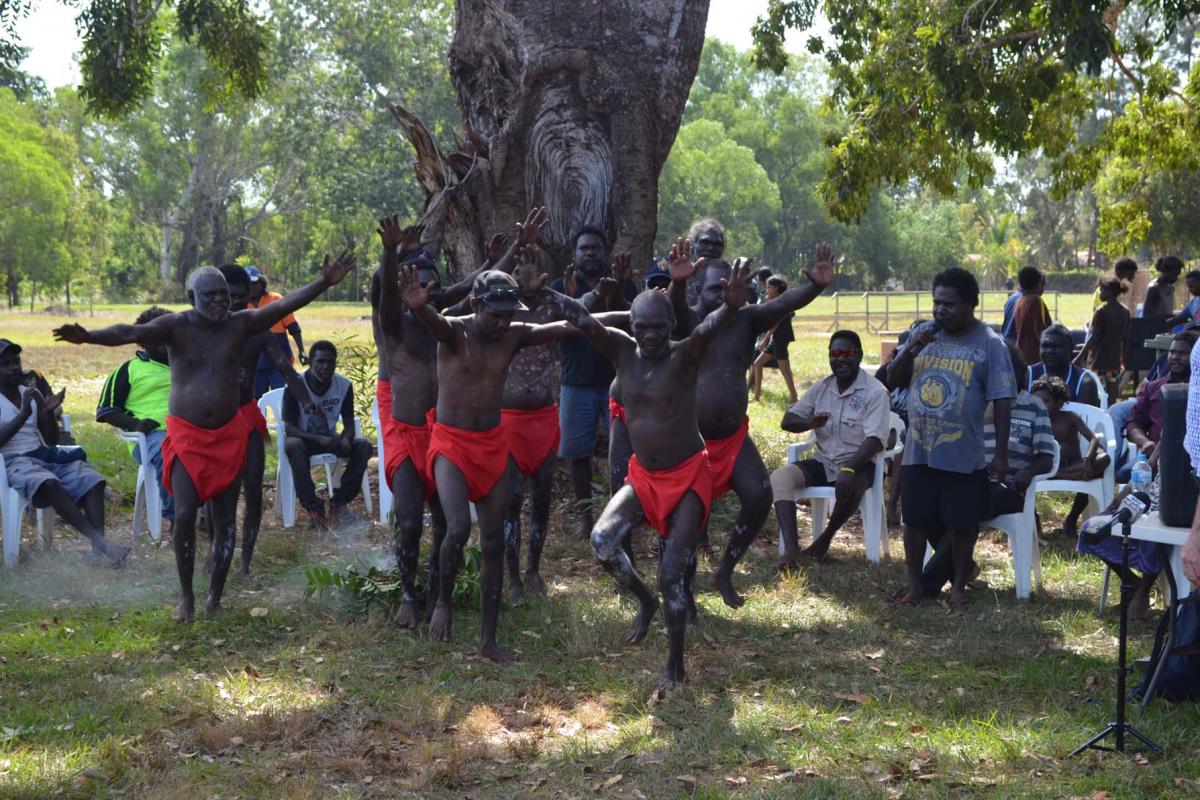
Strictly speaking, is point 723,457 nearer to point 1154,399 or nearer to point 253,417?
point 253,417

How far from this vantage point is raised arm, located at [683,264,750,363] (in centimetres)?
584

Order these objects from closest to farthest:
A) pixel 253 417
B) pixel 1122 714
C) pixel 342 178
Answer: pixel 1122 714
pixel 253 417
pixel 342 178

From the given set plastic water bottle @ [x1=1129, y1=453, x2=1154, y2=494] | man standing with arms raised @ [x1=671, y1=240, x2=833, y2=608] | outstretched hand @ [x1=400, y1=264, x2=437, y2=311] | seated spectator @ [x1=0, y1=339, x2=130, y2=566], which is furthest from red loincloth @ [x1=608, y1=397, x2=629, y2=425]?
seated spectator @ [x1=0, y1=339, x2=130, y2=566]

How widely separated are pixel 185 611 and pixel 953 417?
445 centimetres

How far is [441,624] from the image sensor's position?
681cm

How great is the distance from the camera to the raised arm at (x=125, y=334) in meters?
6.49

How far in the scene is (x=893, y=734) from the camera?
17.9 feet

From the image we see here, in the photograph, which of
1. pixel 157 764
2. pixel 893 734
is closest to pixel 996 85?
pixel 893 734

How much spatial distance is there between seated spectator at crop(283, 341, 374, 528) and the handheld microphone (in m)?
5.94

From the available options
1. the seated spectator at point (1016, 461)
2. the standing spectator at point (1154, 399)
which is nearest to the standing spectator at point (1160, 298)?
the standing spectator at point (1154, 399)

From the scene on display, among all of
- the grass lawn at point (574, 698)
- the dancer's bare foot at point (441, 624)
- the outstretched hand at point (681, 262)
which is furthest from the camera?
the dancer's bare foot at point (441, 624)

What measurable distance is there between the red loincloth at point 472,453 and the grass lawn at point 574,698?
2.91 ft

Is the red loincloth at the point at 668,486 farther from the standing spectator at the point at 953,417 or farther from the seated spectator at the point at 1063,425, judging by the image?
the seated spectator at the point at 1063,425

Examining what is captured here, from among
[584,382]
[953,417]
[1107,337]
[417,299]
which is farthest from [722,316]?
[1107,337]
